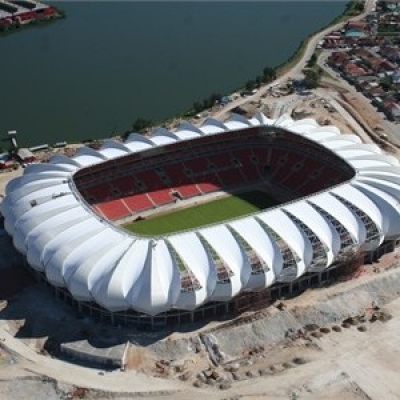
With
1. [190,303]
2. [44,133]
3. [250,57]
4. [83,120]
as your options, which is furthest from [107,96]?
[190,303]

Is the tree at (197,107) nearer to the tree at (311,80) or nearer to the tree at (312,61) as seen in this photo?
the tree at (311,80)

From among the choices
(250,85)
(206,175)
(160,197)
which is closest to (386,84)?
(250,85)

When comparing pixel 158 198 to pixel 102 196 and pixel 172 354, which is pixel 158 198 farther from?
pixel 172 354

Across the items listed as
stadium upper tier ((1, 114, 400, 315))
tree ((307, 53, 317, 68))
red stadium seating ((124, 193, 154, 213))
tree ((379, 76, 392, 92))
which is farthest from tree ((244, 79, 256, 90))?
red stadium seating ((124, 193, 154, 213))

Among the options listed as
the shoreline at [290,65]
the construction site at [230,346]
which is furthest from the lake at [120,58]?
the construction site at [230,346]

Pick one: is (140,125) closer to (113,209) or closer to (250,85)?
(250,85)

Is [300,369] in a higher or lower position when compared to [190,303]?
lower

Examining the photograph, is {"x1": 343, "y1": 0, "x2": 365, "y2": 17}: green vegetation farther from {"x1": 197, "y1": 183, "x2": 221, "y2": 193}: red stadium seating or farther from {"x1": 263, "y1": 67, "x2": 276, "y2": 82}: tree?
{"x1": 197, "y1": 183, "x2": 221, "y2": 193}: red stadium seating
